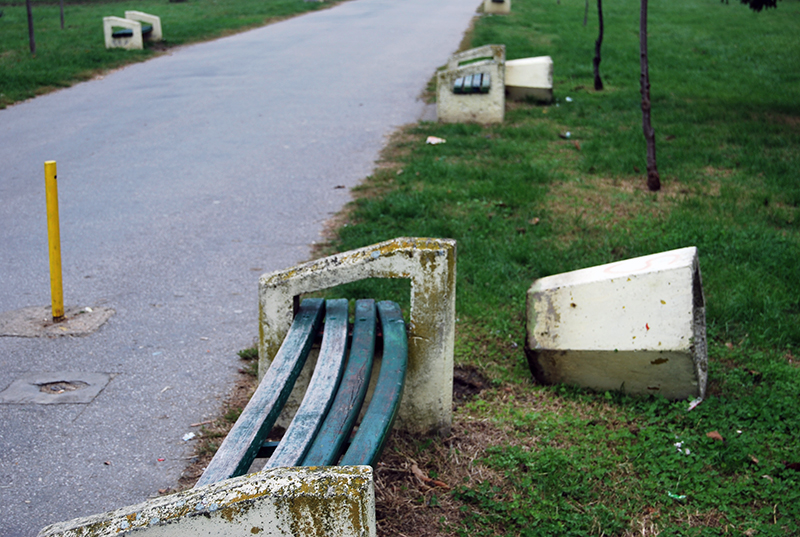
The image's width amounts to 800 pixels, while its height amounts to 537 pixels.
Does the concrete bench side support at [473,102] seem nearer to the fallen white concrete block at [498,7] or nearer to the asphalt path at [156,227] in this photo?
the asphalt path at [156,227]

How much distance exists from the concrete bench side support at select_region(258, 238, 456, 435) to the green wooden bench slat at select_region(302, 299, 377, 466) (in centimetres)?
21

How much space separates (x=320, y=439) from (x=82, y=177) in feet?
18.9

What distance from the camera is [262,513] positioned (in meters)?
1.78

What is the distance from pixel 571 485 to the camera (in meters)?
2.91

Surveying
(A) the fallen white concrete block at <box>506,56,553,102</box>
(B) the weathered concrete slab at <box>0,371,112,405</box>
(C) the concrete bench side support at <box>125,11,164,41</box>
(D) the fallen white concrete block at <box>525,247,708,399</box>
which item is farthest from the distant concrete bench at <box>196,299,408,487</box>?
(C) the concrete bench side support at <box>125,11,164,41</box>

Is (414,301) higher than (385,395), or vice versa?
(414,301)

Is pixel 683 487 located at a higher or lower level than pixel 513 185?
lower

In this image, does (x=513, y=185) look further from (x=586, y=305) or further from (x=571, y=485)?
(x=571, y=485)

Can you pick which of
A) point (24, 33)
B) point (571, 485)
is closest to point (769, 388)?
point (571, 485)

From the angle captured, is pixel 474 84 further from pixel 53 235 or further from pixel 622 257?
pixel 53 235

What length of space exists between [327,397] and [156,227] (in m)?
3.77

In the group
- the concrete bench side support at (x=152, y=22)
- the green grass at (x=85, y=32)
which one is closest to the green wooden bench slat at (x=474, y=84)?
the green grass at (x=85, y=32)

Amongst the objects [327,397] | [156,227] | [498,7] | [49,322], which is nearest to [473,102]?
[156,227]

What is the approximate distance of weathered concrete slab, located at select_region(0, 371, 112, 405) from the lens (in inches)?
137
